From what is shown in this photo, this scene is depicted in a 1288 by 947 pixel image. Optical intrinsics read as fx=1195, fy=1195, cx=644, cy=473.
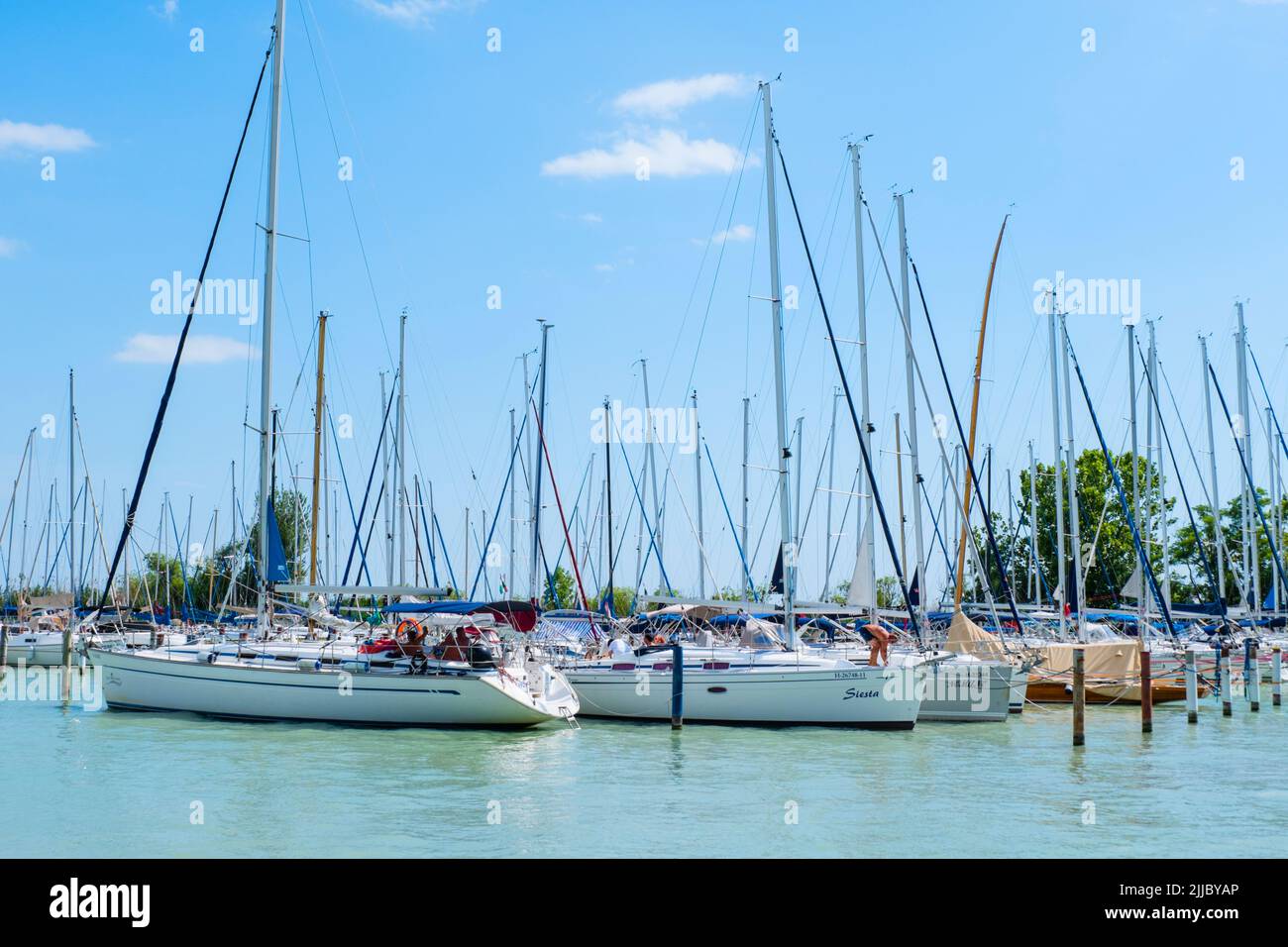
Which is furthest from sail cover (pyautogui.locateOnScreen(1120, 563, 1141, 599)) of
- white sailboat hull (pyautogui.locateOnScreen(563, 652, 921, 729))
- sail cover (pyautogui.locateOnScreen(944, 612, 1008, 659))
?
white sailboat hull (pyautogui.locateOnScreen(563, 652, 921, 729))

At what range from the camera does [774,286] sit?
32.2m

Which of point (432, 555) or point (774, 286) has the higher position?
point (774, 286)

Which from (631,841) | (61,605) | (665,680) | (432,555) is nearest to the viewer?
(631,841)

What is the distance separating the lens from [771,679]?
29.0 metres

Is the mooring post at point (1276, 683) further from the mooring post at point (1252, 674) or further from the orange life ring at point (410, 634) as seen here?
the orange life ring at point (410, 634)

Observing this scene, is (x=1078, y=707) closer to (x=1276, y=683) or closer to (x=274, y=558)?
(x=1276, y=683)

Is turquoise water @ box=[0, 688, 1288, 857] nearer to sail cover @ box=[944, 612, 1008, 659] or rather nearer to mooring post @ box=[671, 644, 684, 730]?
mooring post @ box=[671, 644, 684, 730]

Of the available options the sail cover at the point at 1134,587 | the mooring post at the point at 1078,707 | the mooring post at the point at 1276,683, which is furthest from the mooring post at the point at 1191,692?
the sail cover at the point at 1134,587

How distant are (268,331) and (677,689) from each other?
1340 cm

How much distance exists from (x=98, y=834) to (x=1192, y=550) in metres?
74.6

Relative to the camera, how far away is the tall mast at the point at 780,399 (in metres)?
29.9

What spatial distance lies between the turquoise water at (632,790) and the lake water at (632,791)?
0.06 m
